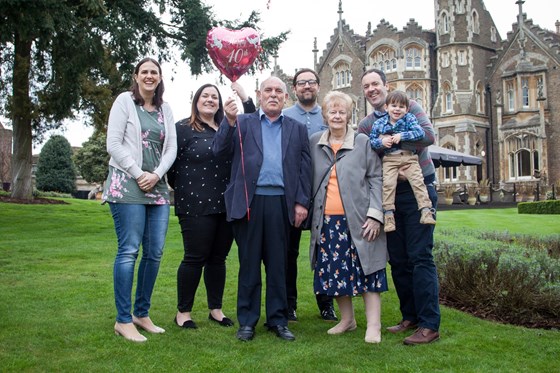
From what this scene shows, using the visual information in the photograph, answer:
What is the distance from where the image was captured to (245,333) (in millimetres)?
4688

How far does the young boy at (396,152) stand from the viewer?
4598mm

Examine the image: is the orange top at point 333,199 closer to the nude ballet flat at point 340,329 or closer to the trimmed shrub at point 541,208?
the nude ballet flat at point 340,329

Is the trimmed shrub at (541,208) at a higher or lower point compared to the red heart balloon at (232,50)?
lower

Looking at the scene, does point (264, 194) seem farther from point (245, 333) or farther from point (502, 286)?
point (502, 286)

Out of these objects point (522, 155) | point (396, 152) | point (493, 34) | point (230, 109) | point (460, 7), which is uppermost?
point (460, 7)

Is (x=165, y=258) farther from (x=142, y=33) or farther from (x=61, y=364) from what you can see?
(x=142, y=33)

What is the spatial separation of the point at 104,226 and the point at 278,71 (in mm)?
37107

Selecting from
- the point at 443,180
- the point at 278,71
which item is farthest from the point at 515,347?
the point at 278,71

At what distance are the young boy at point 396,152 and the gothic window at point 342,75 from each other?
1584 inches

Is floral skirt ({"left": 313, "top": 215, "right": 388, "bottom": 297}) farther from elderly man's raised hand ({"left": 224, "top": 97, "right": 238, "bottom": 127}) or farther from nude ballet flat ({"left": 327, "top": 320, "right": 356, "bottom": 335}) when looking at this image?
elderly man's raised hand ({"left": 224, "top": 97, "right": 238, "bottom": 127})

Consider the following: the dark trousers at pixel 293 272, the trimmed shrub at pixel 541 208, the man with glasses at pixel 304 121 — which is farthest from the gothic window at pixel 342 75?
the dark trousers at pixel 293 272

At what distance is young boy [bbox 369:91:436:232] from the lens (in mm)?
4598

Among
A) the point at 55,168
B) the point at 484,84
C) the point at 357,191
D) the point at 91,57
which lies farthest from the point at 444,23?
the point at 357,191

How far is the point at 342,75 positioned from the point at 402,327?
41213 mm
